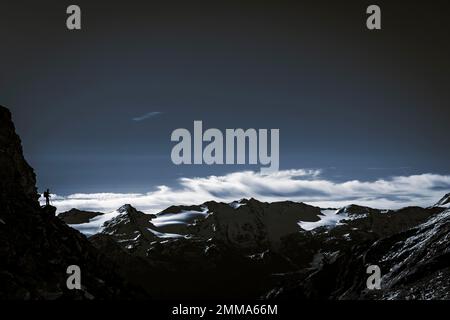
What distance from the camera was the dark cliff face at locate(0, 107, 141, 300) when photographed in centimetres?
8981

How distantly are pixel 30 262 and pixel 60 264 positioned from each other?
29.5ft

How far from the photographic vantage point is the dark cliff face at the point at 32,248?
89812 millimetres

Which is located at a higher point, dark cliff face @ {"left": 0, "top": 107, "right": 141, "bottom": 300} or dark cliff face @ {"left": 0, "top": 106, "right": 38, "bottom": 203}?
dark cliff face @ {"left": 0, "top": 106, "right": 38, "bottom": 203}

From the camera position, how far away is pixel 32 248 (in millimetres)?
104000

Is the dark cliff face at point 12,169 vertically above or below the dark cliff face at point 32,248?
above

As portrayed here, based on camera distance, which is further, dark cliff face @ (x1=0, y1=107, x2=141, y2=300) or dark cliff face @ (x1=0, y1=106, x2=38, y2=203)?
dark cliff face @ (x1=0, y1=106, x2=38, y2=203)

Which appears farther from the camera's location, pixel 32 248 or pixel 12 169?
pixel 12 169

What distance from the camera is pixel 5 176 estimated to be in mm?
123500

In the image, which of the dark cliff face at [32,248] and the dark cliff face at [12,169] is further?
the dark cliff face at [12,169]

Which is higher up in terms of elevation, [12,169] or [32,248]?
[12,169]
